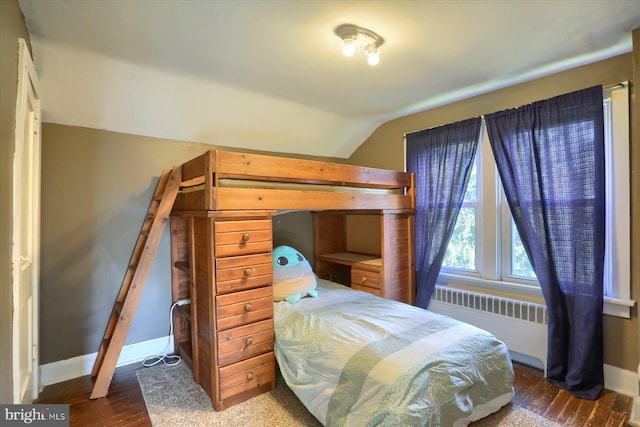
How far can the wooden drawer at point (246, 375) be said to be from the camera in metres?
2.00

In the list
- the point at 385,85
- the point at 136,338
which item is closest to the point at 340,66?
the point at 385,85

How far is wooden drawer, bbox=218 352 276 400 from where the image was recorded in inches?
78.6

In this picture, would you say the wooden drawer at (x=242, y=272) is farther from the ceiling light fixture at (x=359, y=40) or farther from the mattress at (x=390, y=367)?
the ceiling light fixture at (x=359, y=40)

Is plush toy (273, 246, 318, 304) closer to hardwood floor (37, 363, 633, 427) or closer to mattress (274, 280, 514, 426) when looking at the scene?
mattress (274, 280, 514, 426)

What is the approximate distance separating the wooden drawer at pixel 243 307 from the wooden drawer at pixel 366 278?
1.17 m

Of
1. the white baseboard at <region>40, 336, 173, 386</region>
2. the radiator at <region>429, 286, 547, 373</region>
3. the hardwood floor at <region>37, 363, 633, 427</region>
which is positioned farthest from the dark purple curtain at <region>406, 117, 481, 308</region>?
the white baseboard at <region>40, 336, 173, 386</region>

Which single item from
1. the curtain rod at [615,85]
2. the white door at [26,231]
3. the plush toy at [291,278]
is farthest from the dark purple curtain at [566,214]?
the white door at [26,231]

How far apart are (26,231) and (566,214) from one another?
3673 mm

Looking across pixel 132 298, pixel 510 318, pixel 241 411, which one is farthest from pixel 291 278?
pixel 510 318

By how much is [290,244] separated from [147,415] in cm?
203

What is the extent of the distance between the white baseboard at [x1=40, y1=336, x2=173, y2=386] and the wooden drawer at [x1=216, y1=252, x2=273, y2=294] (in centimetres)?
137

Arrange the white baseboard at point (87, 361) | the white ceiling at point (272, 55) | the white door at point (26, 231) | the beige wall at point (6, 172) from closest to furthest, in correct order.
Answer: the beige wall at point (6, 172) < the white door at point (26, 231) < the white ceiling at point (272, 55) < the white baseboard at point (87, 361)

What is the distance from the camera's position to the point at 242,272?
82.0 inches

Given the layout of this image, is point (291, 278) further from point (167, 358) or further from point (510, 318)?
point (510, 318)
